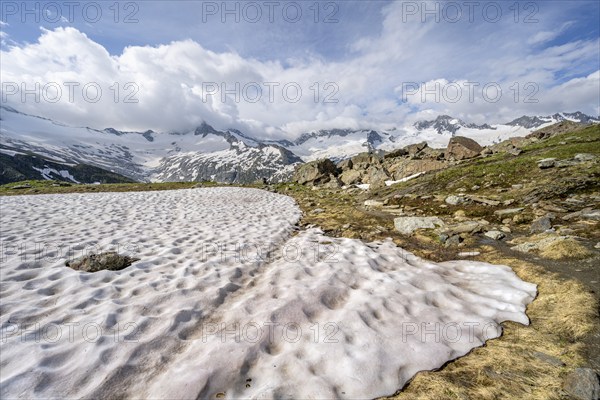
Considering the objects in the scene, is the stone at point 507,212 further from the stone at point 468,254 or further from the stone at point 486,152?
the stone at point 486,152

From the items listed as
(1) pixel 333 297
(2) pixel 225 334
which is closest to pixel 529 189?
(1) pixel 333 297

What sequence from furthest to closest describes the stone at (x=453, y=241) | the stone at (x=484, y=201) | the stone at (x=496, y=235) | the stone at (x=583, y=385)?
the stone at (x=484, y=201), the stone at (x=496, y=235), the stone at (x=453, y=241), the stone at (x=583, y=385)

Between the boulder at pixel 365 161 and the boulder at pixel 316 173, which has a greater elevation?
the boulder at pixel 365 161

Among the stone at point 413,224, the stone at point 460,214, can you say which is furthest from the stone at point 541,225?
the stone at point 413,224

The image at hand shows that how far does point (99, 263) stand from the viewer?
8562 millimetres

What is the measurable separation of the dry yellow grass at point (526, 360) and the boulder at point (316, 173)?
35.9 metres

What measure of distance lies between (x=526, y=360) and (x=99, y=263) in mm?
10642

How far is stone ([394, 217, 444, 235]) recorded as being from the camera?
13.2m

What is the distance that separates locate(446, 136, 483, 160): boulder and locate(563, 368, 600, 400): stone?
36041mm

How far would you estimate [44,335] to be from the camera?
5.52 metres

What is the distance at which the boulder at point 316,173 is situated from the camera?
42.6m

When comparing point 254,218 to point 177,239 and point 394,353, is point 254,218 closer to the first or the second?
point 177,239

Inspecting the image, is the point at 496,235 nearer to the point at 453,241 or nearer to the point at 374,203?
the point at 453,241

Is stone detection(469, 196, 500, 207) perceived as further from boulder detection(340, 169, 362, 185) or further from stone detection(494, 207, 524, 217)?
boulder detection(340, 169, 362, 185)
